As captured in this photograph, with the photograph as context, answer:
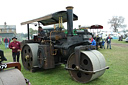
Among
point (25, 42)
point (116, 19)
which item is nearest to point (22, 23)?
point (25, 42)

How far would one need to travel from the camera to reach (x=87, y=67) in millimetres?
3846

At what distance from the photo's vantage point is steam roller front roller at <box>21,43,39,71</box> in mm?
5272

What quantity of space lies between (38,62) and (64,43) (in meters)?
1.24

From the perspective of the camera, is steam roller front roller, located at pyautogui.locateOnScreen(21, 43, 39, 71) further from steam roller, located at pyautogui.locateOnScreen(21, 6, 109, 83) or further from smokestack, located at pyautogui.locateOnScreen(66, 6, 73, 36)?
smokestack, located at pyautogui.locateOnScreen(66, 6, 73, 36)

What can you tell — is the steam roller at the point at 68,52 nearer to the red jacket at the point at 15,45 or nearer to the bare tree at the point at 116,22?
the red jacket at the point at 15,45

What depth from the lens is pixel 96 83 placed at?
4.00 m

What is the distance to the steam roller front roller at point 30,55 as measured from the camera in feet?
17.3

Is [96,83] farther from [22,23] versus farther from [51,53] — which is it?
[22,23]

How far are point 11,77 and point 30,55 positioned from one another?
3285mm

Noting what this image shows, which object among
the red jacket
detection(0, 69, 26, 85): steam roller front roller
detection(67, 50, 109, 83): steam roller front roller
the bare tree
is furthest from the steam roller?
the bare tree

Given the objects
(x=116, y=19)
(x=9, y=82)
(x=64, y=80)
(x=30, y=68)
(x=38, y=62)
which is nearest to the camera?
(x=9, y=82)

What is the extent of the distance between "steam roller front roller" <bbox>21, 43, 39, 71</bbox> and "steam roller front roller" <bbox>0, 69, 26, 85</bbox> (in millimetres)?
2890

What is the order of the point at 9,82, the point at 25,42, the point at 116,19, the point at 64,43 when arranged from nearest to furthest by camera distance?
the point at 9,82 < the point at 64,43 < the point at 25,42 < the point at 116,19

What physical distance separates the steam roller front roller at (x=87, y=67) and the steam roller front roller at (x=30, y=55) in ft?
5.45
